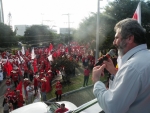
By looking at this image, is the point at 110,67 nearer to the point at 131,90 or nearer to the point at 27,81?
the point at 131,90

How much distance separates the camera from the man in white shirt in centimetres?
118

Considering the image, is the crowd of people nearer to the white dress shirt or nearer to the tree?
the white dress shirt

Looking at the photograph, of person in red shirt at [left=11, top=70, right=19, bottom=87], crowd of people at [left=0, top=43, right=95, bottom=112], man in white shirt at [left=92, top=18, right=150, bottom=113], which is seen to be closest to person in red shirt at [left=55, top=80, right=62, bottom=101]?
crowd of people at [left=0, top=43, right=95, bottom=112]

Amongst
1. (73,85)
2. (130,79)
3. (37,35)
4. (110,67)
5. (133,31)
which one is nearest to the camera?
(130,79)

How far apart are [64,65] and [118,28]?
12.9m

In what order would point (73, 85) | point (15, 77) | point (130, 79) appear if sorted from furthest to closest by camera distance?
point (73, 85) < point (15, 77) < point (130, 79)

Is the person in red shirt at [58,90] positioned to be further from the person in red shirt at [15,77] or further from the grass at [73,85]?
the person in red shirt at [15,77]

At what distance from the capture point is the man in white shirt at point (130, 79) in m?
1.18

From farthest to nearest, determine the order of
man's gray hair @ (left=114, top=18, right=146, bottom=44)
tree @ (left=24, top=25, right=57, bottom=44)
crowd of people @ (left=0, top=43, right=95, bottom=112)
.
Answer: tree @ (left=24, top=25, right=57, bottom=44) < crowd of people @ (left=0, top=43, right=95, bottom=112) < man's gray hair @ (left=114, top=18, right=146, bottom=44)

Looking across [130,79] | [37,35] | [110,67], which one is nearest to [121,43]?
[130,79]

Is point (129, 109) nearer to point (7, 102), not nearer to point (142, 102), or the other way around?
point (142, 102)

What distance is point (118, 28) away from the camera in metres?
1.46

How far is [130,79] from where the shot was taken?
1178 millimetres

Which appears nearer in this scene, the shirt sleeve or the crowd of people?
the shirt sleeve
